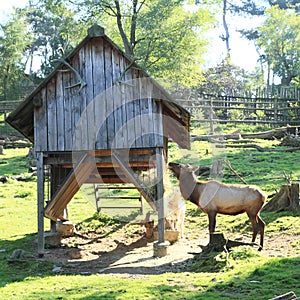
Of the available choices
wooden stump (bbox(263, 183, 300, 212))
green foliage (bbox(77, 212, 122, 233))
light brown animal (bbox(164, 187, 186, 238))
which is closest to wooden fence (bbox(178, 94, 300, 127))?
green foliage (bbox(77, 212, 122, 233))

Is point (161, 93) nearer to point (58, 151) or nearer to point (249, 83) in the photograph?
point (58, 151)

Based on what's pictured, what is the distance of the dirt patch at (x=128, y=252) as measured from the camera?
1199 centimetres

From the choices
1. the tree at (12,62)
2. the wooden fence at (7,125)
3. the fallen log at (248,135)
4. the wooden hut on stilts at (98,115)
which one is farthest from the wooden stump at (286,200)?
the tree at (12,62)

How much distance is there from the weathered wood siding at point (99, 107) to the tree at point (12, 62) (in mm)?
28686

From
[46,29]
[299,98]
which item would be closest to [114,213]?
[299,98]

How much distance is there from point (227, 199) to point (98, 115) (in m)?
3.56

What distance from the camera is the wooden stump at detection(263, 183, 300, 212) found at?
15.9 m

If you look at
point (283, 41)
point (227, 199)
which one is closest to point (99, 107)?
point (227, 199)

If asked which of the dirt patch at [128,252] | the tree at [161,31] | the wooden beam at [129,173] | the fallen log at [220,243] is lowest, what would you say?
the dirt patch at [128,252]

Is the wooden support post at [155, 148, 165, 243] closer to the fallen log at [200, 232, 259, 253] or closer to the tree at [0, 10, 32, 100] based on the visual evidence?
the fallen log at [200, 232, 259, 253]

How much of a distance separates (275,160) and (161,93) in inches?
493

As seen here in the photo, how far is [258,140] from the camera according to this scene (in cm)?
3052

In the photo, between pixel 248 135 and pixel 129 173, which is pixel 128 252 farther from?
pixel 248 135

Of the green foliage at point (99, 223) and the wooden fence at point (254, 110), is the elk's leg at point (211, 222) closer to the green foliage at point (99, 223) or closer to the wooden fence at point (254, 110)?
the green foliage at point (99, 223)
